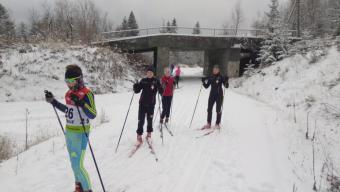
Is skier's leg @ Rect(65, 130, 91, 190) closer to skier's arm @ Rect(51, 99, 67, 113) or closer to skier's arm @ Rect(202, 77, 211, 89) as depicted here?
skier's arm @ Rect(51, 99, 67, 113)

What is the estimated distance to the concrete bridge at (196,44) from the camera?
26.0 m

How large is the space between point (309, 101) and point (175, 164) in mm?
9612

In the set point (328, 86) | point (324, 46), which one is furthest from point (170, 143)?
point (324, 46)

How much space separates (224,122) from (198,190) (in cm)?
552

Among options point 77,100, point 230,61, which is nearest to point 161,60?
point 230,61

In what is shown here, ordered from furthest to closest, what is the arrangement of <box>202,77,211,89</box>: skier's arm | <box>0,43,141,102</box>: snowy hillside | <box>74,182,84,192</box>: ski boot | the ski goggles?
<box>0,43,141,102</box>: snowy hillside → <box>202,77,211,89</box>: skier's arm → <box>74,182,84,192</box>: ski boot → the ski goggles

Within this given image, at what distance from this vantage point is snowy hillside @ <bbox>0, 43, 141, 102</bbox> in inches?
584

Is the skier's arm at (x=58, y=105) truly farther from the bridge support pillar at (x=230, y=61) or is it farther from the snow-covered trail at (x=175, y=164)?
the bridge support pillar at (x=230, y=61)

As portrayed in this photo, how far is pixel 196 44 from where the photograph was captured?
27391 mm

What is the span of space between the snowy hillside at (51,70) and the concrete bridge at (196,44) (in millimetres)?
4172

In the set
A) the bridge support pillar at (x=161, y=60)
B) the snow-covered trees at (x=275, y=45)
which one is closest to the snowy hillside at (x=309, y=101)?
the snow-covered trees at (x=275, y=45)

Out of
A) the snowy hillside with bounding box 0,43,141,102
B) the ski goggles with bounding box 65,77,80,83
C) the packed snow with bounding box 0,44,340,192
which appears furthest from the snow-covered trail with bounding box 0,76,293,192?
the snowy hillside with bounding box 0,43,141,102

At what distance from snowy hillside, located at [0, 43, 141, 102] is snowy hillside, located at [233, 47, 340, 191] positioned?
10438 mm

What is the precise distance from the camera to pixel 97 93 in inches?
680
